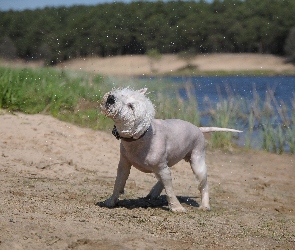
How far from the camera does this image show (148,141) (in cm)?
623

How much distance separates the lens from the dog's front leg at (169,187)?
637cm

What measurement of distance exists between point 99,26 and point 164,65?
5158 millimetres

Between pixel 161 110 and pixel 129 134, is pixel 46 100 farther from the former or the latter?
pixel 129 134

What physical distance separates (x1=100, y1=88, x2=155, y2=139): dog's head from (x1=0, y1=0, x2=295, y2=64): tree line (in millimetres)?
8354

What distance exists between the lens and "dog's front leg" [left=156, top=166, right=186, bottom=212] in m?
6.37

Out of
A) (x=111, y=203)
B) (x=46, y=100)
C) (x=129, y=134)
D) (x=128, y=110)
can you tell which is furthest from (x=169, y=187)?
(x=46, y=100)

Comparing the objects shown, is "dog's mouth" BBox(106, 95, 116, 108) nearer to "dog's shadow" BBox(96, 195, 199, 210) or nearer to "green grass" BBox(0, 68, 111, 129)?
"dog's shadow" BBox(96, 195, 199, 210)

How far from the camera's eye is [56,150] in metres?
9.92

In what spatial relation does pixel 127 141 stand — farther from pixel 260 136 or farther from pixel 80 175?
pixel 260 136

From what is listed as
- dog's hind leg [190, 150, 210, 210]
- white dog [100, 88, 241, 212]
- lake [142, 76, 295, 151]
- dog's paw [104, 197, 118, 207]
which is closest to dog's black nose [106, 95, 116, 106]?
white dog [100, 88, 241, 212]

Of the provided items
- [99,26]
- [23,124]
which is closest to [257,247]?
[23,124]

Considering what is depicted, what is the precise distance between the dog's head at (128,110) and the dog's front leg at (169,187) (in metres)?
0.53

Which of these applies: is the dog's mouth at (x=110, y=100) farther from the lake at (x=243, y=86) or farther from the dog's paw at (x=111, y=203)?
the lake at (x=243, y=86)

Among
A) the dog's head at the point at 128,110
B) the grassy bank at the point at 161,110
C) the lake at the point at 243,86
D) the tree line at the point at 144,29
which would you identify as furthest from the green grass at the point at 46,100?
the lake at the point at 243,86
